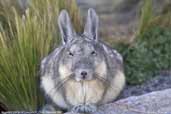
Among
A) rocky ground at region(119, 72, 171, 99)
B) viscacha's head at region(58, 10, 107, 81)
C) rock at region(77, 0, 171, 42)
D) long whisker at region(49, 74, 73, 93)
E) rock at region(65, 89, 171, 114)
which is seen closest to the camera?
viscacha's head at region(58, 10, 107, 81)

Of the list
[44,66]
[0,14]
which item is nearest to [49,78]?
[44,66]

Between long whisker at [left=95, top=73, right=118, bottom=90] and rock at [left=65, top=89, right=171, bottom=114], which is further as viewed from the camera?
rock at [left=65, top=89, right=171, bottom=114]

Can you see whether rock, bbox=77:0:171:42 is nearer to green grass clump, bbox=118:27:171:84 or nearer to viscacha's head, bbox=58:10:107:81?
green grass clump, bbox=118:27:171:84

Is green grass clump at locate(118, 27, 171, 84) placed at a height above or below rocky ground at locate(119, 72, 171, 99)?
above

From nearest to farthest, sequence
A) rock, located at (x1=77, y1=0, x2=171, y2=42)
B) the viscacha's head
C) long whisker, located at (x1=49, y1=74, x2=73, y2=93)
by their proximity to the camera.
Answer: the viscacha's head → long whisker, located at (x1=49, y1=74, x2=73, y2=93) → rock, located at (x1=77, y1=0, x2=171, y2=42)

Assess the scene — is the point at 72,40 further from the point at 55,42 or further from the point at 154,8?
the point at 154,8

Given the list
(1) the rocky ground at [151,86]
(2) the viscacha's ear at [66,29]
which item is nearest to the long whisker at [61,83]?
(2) the viscacha's ear at [66,29]

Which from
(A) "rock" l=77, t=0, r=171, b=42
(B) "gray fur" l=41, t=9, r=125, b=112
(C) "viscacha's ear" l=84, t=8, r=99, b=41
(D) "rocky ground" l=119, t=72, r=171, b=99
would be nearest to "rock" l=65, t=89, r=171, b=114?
(B) "gray fur" l=41, t=9, r=125, b=112

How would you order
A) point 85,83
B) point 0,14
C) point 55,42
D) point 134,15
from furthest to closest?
point 134,15 → point 0,14 → point 55,42 → point 85,83

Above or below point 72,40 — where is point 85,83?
below
